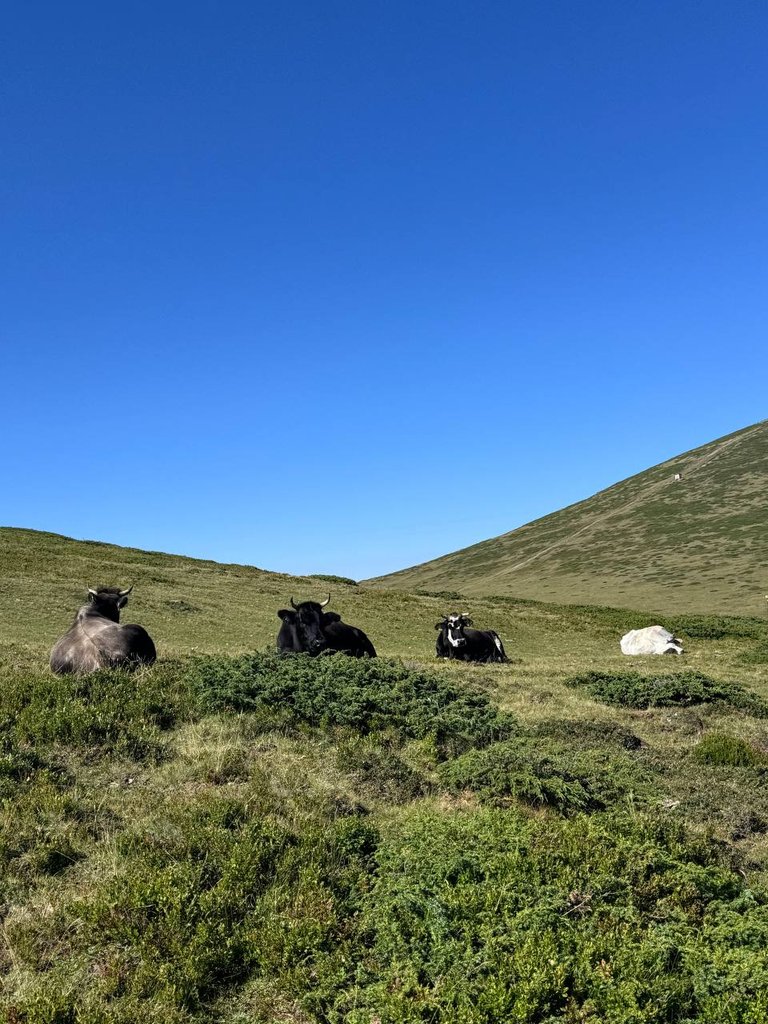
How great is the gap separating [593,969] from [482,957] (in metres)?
0.78

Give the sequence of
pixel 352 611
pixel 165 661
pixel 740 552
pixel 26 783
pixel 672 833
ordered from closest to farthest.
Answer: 1. pixel 672 833
2. pixel 26 783
3. pixel 165 661
4. pixel 352 611
5. pixel 740 552

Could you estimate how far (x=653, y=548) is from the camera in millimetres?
90625

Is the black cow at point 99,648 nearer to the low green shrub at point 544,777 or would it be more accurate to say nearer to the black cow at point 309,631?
the black cow at point 309,631

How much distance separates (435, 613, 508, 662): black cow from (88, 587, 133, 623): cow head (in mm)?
10388

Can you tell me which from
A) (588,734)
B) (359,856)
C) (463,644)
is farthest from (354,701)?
(463,644)

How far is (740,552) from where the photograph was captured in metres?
77.2

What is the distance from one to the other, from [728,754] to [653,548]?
84.8 metres

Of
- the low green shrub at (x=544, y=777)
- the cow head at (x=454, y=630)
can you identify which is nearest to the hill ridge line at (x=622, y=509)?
the cow head at (x=454, y=630)

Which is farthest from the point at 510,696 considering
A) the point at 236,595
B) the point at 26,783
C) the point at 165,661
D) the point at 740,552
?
the point at 740,552

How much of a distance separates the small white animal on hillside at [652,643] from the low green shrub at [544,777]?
21.5 metres

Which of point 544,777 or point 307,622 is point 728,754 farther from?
point 307,622

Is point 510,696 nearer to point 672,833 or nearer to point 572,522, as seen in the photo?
point 672,833

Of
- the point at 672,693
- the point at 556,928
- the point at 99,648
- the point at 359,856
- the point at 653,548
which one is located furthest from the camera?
the point at 653,548

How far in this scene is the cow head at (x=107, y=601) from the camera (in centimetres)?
1637
